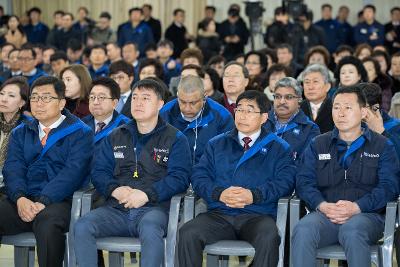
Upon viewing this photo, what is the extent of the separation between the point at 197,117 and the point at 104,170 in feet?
3.15

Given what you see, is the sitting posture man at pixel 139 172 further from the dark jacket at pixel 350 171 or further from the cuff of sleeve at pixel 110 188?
the dark jacket at pixel 350 171

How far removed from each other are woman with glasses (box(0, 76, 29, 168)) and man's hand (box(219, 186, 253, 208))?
1.65m

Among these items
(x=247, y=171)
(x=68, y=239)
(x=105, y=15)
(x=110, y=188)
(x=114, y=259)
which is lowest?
(x=114, y=259)

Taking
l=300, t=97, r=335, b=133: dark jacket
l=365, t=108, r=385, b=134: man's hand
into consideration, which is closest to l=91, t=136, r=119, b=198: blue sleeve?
l=365, t=108, r=385, b=134: man's hand

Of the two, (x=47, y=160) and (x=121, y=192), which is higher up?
(x=47, y=160)

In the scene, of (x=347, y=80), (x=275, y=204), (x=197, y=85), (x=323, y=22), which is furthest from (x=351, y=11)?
(x=275, y=204)

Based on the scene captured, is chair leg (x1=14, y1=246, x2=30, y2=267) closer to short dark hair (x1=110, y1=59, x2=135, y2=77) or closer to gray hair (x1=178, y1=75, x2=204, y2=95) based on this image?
gray hair (x1=178, y1=75, x2=204, y2=95)

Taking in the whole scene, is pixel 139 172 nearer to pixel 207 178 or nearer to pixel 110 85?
pixel 207 178

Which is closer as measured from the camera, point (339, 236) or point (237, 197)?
point (339, 236)

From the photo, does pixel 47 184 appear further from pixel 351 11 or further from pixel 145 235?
pixel 351 11

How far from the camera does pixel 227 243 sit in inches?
190

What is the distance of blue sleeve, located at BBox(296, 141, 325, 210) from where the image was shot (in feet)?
16.4

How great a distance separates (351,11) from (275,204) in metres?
9.99

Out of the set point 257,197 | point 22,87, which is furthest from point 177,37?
point 257,197
